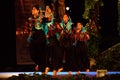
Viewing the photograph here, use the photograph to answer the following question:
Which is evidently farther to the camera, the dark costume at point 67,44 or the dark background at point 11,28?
the dark background at point 11,28

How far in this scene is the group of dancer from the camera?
13758 millimetres

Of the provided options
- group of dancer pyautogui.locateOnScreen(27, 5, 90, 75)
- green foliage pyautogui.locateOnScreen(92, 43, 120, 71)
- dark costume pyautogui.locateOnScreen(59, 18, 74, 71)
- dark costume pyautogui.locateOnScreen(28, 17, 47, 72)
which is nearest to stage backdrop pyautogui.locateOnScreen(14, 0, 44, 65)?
group of dancer pyautogui.locateOnScreen(27, 5, 90, 75)

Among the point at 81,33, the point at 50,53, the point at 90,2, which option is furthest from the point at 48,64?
the point at 90,2

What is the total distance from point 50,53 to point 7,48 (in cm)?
191

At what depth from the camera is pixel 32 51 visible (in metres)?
14.3

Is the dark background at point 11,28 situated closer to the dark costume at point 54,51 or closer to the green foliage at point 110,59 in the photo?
the green foliage at point 110,59

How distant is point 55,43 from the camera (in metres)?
14.1

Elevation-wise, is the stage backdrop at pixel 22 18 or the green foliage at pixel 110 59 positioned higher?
the stage backdrop at pixel 22 18

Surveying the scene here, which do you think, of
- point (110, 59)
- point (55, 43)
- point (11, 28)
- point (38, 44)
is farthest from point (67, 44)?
point (11, 28)

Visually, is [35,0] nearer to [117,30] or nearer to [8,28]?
[8,28]

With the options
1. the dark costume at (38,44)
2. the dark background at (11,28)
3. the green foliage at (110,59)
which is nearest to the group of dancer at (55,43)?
the dark costume at (38,44)

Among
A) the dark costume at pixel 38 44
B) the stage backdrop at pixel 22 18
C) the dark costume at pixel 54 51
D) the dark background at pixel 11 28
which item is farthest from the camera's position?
the dark background at pixel 11 28

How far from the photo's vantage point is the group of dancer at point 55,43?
13.8m

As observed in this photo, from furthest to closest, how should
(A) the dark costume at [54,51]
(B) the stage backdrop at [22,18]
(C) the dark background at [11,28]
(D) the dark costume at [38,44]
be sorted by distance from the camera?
(C) the dark background at [11,28] → (B) the stage backdrop at [22,18] → (A) the dark costume at [54,51] → (D) the dark costume at [38,44]
